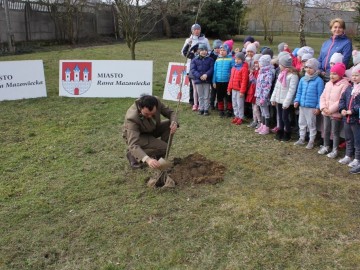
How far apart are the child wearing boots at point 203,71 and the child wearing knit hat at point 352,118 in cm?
316

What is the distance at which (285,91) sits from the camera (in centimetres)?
636

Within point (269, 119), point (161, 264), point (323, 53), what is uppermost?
point (323, 53)

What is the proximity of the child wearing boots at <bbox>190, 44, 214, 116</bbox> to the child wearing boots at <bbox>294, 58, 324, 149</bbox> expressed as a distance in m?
2.34

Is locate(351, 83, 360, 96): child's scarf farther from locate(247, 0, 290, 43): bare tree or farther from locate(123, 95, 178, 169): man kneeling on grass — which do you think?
locate(247, 0, 290, 43): bare tree

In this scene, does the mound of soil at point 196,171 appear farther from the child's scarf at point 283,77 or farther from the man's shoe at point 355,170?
the child's scarf at point 283,77

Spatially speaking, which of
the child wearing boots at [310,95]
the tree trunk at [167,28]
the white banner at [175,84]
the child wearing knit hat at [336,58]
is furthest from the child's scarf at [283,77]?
the tree trunk at [167,28]

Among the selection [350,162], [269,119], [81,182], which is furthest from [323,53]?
[81,182]

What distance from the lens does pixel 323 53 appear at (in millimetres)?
6441

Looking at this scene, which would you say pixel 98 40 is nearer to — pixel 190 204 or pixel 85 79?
pixel 85 79

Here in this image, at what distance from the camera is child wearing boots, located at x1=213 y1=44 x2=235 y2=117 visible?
7.82 meters

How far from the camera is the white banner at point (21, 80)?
9.80 metres

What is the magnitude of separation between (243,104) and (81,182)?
362cm

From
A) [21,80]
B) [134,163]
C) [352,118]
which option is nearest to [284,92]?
[352,118]

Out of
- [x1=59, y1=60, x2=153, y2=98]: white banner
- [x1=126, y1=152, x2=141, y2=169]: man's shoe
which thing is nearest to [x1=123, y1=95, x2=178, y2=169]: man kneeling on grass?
[x1=126, y1=152, x2=141, y2=169]: man's shoe
